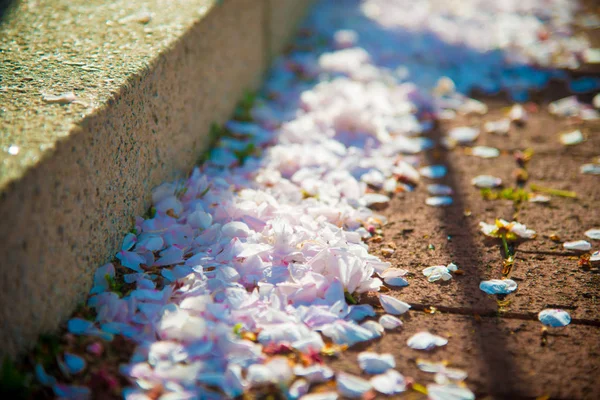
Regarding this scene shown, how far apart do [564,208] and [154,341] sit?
1.68m

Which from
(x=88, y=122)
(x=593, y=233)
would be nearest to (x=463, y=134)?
(x=593, y=233)

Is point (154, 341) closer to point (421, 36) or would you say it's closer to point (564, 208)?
point (564, 208)

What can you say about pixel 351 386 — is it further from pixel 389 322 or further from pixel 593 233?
pixel 593 233

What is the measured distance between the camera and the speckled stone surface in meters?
1.38

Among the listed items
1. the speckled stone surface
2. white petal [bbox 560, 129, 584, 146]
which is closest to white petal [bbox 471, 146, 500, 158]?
white petal [bbox 560, 129, 584, 146]

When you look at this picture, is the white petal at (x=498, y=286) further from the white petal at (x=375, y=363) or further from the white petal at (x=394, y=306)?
the white petal at (x=375, y=363)

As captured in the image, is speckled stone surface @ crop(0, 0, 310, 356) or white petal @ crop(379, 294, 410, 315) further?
white petal @ crop(379, 294, 410, 315)

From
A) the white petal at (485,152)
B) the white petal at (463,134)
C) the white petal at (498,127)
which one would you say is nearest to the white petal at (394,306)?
the white petal at (485,152)

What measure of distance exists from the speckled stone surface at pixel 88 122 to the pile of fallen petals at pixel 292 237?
0.11 meters

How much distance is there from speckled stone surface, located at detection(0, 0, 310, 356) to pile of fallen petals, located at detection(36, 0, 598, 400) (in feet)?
0.37

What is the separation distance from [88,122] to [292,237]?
2.38 ft

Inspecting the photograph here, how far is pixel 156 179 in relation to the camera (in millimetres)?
2070

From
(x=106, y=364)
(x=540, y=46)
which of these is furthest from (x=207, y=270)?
(x=540, y=46)

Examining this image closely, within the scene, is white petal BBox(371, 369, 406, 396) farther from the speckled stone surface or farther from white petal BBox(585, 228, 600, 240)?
white petal BBox(585, 228, 600, 240)
